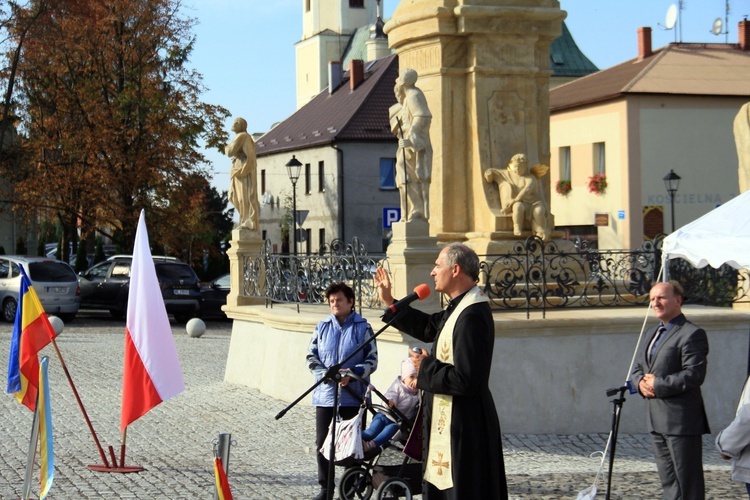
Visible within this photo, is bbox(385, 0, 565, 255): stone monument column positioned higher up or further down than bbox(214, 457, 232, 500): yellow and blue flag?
higher up

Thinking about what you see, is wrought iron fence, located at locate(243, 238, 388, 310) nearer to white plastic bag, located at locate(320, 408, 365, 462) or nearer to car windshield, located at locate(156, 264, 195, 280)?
white plastic bag, located at locate(320, 408, 365, 462)

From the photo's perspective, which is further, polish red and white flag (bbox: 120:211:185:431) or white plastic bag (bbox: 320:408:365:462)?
polish red and white flag (bbox: 120:211:185:431)

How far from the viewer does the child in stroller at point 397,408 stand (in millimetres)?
9180

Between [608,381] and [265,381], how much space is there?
4.73 meters

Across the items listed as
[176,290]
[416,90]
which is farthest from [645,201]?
[416,90]

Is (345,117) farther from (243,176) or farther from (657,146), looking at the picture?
(243,176)

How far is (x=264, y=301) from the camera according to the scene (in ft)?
58.5

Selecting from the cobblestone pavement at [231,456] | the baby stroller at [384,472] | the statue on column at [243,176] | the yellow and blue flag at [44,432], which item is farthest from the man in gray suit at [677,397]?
the statue on column at [243,176]

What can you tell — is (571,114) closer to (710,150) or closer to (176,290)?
(710,150)

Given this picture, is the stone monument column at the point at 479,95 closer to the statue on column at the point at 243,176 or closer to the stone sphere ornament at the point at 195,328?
the statue on column at the point at 243,176

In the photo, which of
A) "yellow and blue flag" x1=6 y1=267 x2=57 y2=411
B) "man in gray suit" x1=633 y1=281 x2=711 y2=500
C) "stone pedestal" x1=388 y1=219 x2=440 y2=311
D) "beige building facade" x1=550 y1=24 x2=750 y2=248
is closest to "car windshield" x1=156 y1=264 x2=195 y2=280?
"stone pedestal" x1=388 y1=219 x2=440 y2=311

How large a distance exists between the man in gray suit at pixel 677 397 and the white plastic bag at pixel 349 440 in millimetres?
1921

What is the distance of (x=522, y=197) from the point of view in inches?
611

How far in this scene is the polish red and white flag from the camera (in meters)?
10.4
